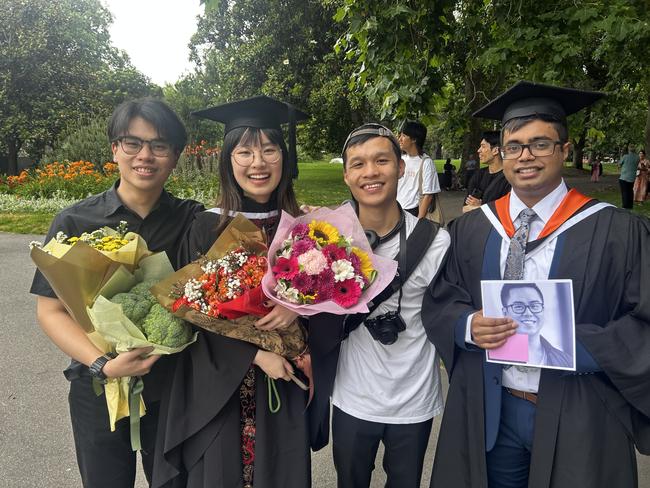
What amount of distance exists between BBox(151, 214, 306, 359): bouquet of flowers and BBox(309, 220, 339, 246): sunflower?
0.72 ft

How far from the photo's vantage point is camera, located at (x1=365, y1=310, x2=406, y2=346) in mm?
1996

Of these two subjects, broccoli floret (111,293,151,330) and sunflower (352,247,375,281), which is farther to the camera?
sunflower (352,247,375,281)

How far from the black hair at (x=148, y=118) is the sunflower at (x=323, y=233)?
833 millimetres

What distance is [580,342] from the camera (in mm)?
1725

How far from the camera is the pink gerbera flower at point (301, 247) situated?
1763mm

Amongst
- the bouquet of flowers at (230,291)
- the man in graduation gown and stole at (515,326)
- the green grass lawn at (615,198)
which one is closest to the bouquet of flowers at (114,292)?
the bouquet of flowers at (230,291)

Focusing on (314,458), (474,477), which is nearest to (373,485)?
(314,458)

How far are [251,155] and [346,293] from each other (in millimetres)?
839

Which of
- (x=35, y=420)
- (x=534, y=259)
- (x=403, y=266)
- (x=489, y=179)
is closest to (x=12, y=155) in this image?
(x=35, y=420)

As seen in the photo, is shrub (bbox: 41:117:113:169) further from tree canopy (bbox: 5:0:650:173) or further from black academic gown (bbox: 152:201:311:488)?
black academic gown (bbox: 152:201:311:488)

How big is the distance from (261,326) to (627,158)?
16138 mm

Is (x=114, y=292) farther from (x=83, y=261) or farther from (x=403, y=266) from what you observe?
(x=403, y=266)

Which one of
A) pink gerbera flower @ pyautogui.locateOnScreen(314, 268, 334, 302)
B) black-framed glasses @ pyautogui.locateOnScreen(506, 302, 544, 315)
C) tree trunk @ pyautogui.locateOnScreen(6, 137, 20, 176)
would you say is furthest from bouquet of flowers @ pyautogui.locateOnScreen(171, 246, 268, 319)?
tree trunk @ pyautogui.locateOnScreen(6, 137, 20, 176)

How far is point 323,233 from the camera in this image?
1.89m
